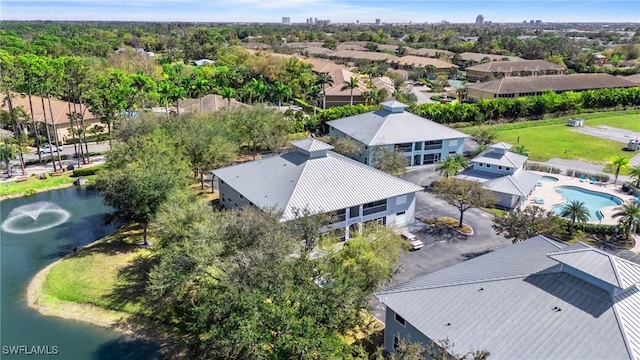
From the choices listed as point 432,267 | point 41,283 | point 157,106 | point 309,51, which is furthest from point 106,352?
point 309,51

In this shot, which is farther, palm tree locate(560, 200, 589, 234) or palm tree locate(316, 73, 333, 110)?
palm tree locate(316, 73, 333, 110)

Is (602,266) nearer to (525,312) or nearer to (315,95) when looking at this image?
(525,312)

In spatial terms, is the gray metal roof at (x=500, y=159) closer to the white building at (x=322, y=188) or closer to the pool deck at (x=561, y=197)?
the pool deck at (x=561, y=197)

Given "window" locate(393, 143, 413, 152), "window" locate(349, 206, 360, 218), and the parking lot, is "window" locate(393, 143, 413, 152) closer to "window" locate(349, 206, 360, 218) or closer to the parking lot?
the parking lot

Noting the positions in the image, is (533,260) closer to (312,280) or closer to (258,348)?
(312,280)

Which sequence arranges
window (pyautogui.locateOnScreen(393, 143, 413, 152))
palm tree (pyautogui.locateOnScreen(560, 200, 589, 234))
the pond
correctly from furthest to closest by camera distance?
1. window (pyautogui.locateOnScreen(393, 143, 413, 152))
2. palm tree (pyautogui.locateOnScreen(560, 200, 589, 234))
3. the pond

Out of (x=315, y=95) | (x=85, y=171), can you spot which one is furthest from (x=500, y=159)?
(x=85, y=171)

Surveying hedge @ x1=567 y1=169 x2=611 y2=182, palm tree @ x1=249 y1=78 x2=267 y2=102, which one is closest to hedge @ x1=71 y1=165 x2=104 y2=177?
palm tree @ x1=249 y1=78 x2=267 y2=102
